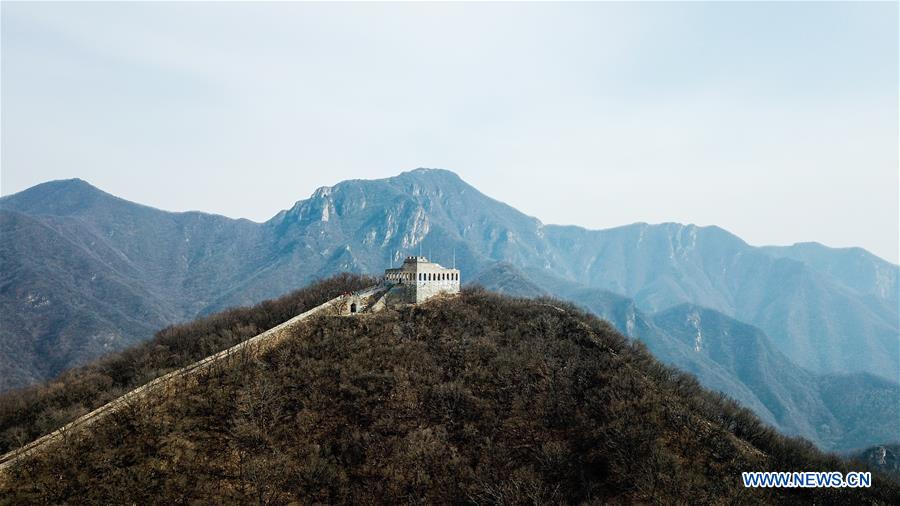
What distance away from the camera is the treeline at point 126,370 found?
180 feet

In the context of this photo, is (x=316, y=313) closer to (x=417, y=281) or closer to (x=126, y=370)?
(x=417, y=281)

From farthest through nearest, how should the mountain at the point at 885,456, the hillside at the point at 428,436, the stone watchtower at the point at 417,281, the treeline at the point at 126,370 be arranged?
the mountain at the point at 885,456 → the stone watchtower at the point at 417,281 → the treeline at the point at 126,370 → the hillside at the point at 428,436

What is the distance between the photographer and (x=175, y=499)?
139ft

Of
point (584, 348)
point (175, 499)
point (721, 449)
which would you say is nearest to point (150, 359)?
point (175, 499)

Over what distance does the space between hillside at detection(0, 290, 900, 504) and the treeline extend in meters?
8.69

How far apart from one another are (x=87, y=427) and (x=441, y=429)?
36.0 metres

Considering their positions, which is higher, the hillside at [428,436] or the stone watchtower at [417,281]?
the stone watchtower at [417,281]

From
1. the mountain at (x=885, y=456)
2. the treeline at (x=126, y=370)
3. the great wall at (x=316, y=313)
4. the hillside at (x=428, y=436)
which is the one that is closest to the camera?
the hillside at (x=428, y=436)

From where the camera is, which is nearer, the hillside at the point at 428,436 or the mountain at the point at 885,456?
the hillside at the point at 428,436

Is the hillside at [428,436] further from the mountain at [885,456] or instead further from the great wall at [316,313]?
the mountain at [885,456]

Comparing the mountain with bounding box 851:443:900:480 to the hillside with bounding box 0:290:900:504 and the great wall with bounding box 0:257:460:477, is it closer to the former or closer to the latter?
the hillside with bounding box 0:290:900:504

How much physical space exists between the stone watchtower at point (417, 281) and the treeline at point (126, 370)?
15358 mm

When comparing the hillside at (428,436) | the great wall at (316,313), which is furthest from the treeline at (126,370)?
the hillside at (428,436)

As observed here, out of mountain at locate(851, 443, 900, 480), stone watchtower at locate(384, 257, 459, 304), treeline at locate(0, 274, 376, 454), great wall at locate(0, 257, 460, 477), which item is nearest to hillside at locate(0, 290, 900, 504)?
great wall at locate(0, 257, 460, 477)
